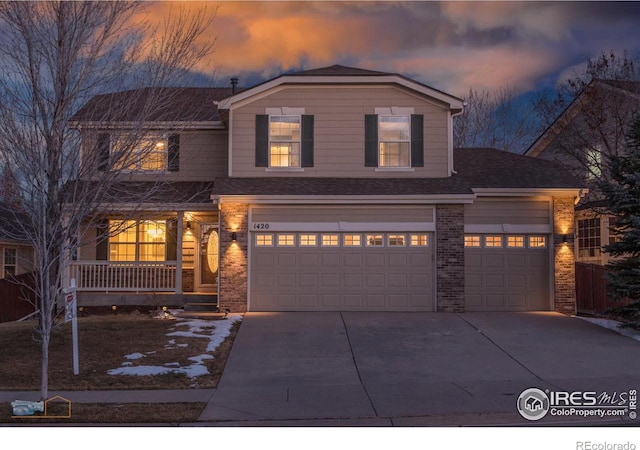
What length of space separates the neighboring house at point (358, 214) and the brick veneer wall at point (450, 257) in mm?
29

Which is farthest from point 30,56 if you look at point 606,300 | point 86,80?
point 606,300

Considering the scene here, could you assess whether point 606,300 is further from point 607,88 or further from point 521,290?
point 607,88

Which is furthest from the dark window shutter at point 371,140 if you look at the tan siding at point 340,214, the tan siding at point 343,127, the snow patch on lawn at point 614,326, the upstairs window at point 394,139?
the snow patch on lawn at point 614,326

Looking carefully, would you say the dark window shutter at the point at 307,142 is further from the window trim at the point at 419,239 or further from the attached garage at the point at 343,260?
the window trim at the point at 419,239

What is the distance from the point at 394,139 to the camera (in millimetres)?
18609

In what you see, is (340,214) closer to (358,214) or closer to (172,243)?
(358,214)

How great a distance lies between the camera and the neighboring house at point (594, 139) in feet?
71.1

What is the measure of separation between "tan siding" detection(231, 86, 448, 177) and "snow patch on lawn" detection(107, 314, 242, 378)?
5020 millimetres

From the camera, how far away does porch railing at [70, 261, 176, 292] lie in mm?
19000

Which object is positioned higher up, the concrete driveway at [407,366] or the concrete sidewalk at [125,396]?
the concrete driveway at [407,366]

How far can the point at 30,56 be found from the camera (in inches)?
441

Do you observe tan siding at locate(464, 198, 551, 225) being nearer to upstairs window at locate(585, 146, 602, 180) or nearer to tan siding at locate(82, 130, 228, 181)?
upstairs window at locate(585, 146, 602, 180)

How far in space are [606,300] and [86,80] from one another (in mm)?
13924

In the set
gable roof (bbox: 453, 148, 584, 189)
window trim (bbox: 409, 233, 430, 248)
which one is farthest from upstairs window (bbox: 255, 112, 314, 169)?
gable roof (bbox: 453, 148, 584, 189)
